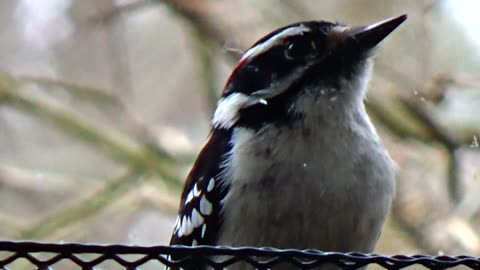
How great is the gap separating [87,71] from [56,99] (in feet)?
3.01

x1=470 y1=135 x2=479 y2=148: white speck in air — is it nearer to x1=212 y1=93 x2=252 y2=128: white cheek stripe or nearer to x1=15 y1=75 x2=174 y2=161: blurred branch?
x1=15 y1=75 x2=174 y2=161: blurred branch

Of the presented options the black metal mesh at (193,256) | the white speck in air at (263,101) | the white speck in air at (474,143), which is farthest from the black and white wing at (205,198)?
the white speck in air at (474,143)

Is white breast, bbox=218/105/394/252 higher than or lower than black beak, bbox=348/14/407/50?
lower

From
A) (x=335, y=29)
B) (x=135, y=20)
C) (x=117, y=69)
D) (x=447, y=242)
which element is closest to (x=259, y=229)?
(x=335, y=29)

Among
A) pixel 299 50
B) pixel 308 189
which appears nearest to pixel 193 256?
pixel 308 189

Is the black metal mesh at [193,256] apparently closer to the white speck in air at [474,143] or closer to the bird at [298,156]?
the bird at [298,156]

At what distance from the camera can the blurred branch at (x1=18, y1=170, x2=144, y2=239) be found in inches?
185

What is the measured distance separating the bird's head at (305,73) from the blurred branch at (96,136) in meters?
2.13

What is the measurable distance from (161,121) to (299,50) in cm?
354

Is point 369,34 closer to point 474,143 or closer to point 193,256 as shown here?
point 193,256

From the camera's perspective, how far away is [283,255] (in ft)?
6.08

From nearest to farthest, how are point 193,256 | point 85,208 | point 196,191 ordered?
point 193,256 < point 196,191 < point 85,208

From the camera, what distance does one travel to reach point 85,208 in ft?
15.8

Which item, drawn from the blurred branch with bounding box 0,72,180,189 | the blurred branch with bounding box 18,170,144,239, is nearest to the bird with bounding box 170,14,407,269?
→ the blurred branch with bounding box 18,170,144,239
